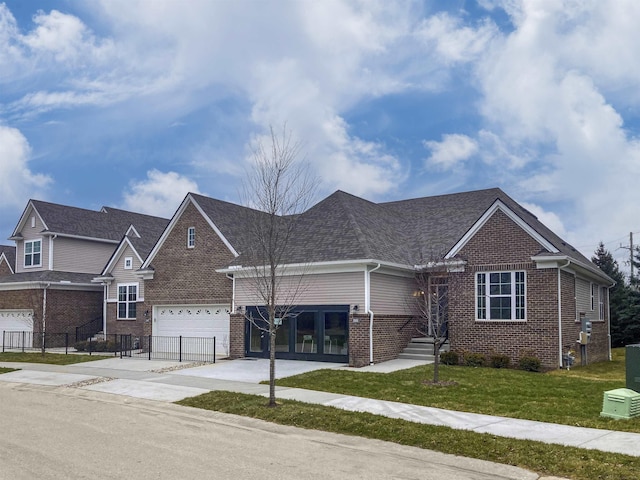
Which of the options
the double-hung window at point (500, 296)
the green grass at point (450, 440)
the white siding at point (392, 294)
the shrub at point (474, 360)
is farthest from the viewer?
the white siding at point (392, 294)

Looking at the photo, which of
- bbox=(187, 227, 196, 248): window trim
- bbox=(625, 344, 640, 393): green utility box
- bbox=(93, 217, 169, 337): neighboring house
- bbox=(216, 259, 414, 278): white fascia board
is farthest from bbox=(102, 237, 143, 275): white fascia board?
bbox=(625, 344, 640, 393): green utility box

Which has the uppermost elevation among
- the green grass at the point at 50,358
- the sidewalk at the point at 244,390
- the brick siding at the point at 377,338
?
the brick siding at the point at 377,338

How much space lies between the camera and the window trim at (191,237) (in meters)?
27.2

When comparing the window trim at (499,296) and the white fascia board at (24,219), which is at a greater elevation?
the white fascia board at (24,219)

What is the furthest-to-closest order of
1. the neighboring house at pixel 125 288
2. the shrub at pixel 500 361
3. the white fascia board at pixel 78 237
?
the white fascia board at pixel 78 237 → the neighboring house at pixel 125 288 → the shrub at pixel 500 361

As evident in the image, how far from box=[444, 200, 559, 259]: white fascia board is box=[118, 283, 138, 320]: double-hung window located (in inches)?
725

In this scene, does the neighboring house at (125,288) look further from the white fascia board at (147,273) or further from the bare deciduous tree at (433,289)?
the bare deciduous tree at (433,289)

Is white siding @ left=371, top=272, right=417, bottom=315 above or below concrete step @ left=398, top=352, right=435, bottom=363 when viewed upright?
above

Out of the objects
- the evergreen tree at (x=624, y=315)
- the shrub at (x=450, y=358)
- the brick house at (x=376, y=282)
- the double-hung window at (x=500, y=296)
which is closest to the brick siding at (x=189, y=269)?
the brick house at (x=376, y=282)

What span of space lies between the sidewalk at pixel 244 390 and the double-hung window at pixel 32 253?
40.9 feet

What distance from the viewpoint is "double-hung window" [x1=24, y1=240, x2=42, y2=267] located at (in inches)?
1399

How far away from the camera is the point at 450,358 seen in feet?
68.8

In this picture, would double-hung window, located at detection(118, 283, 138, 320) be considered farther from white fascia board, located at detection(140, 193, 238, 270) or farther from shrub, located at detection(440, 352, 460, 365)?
shrub, located at detection(440, 352, 460, 365)

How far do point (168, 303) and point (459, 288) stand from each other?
13727 millimetres
